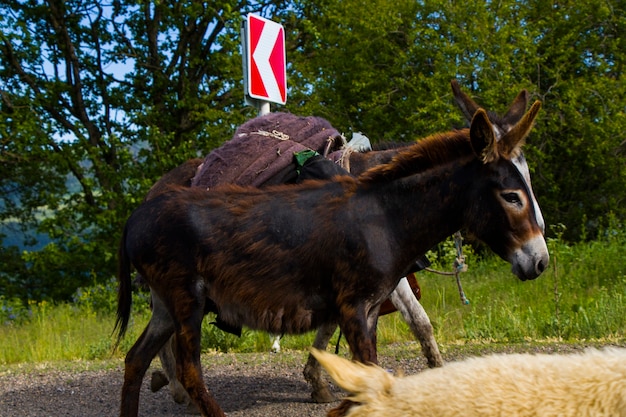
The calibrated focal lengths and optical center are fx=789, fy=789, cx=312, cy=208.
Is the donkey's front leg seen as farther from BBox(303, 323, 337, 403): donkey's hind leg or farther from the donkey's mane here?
BBox(303, 323, 337, 403): donkey's hind leg

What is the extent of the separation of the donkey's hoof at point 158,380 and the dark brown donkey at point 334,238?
2.11 m

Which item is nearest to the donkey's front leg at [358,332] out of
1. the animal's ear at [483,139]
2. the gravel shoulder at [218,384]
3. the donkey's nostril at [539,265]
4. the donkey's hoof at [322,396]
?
the donkey's nostril at [539,265]

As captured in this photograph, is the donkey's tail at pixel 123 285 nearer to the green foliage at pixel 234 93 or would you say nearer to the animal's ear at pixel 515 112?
the animal's ear at pixel 515 112

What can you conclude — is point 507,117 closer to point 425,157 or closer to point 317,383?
point 425,157

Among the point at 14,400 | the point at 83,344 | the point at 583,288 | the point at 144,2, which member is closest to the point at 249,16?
the point at 14,400

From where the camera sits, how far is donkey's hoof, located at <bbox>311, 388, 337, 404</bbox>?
20.3ft

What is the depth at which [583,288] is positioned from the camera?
11773mm

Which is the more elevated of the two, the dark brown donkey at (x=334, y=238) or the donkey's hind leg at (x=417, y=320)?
the dark brown donkey at (x=334, y=238)

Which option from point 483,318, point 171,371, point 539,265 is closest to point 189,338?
point 171,371

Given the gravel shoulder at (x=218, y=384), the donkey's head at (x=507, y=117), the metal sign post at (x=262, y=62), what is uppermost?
the metal sign post at (x=262, y=62)

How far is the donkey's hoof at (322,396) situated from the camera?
618 cm

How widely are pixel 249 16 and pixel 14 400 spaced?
12.9 ft

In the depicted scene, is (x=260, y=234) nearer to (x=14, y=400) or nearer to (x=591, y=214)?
(x=14, y=400)

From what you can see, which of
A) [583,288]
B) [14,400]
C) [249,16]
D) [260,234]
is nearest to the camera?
[260,234]
